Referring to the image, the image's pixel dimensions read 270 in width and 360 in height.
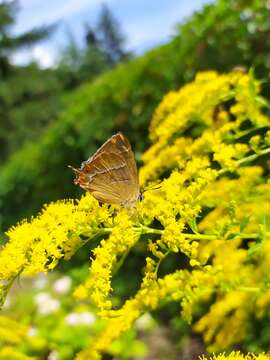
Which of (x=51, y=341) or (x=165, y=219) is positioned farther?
(x=51, y=341)

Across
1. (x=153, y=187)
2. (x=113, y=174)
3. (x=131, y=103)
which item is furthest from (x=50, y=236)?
(x=131, y=103)

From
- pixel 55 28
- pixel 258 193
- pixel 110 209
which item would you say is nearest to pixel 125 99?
pixel 258 193

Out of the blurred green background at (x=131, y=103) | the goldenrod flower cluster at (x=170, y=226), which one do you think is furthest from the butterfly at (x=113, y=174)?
the blurred green background at (x=131, y=103)

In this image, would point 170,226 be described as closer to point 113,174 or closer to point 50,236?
point 113,174

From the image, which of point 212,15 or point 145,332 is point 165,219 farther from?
point 145,332

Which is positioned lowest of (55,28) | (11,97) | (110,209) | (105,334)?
(105,334)

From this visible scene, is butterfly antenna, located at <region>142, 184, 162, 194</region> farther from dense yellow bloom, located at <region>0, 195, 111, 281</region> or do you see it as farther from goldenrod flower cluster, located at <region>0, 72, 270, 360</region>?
dense yellow bloom, located at <region>0, 195, 111, 281</region>

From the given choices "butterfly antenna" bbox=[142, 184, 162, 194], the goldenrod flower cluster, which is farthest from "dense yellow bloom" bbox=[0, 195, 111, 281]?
"butterfly antenna" bbox=[142, 184, 162, 194]

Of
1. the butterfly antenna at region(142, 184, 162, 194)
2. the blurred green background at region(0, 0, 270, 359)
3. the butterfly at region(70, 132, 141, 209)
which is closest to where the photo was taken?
the butterfly at region(70, 132, 141, 209)
